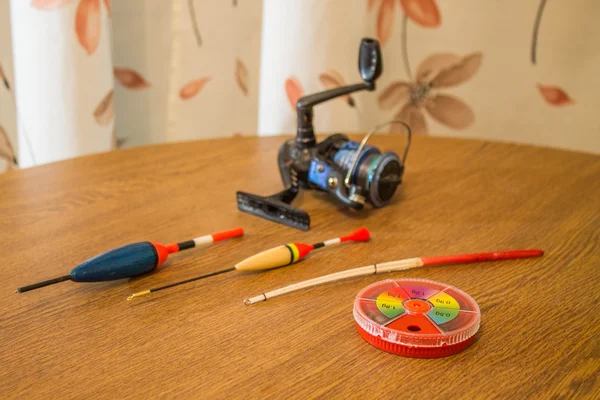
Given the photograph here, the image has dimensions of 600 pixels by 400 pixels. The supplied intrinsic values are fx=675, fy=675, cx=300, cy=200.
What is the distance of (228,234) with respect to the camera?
0.68 metres

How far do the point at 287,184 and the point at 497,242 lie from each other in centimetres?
25

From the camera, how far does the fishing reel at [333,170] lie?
72 cm

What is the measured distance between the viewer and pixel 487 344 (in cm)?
49

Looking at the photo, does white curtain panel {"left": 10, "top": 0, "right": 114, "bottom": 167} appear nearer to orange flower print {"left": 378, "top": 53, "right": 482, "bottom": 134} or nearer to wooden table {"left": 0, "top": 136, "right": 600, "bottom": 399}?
wooden table {"left": 0, "top": 136, "right": 600, "bottom": 399}

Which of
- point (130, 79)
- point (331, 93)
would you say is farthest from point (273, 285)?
point (130, 79)

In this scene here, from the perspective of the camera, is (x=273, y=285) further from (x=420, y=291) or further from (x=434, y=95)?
(x=434, y=95)

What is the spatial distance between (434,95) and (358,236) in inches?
32.3

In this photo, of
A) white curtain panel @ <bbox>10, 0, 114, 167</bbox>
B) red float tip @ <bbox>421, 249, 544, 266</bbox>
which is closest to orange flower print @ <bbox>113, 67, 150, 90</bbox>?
white curtain panel @ <bbox>10, 0, 114, 167</bbox>

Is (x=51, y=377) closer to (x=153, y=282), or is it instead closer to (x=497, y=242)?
(x=153, y=282)

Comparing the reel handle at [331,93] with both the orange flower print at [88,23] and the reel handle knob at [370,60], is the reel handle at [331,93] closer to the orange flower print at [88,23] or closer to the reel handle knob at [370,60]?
Answer: the reel handle knob at [370,60]

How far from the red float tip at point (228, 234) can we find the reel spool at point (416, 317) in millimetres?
181

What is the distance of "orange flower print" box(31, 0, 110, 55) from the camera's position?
108 centimetres

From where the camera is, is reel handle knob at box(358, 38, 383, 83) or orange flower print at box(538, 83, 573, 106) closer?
reel handle knob at box(358, 38, 383, 83)

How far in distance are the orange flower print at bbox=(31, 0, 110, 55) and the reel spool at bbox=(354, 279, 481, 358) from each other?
2.46ft
